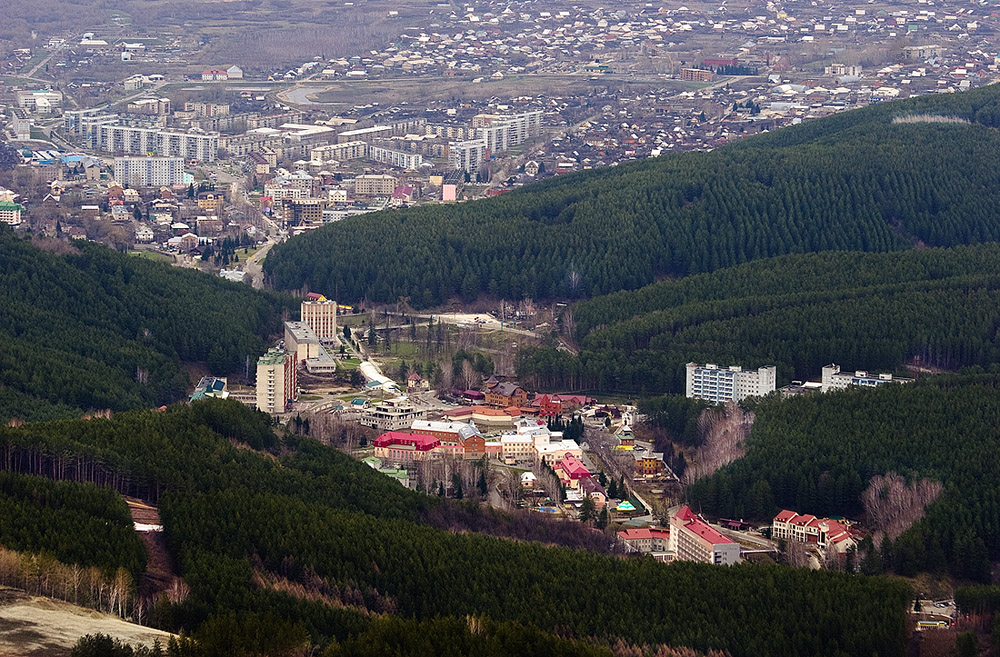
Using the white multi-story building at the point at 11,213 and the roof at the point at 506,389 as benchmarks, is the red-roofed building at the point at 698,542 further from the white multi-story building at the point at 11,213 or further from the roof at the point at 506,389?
the white multi-story building at the point at 11,213

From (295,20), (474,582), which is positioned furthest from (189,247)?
(295,20)

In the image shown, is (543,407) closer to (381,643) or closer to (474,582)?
(474,582)

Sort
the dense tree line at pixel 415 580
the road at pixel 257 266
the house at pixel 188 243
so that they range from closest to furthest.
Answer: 1. the dense tree line at pixel 415 580
2. the road at pixel 257 266
3. the house at pixel 188 243

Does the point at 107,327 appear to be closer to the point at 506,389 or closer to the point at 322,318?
the point at 322,318

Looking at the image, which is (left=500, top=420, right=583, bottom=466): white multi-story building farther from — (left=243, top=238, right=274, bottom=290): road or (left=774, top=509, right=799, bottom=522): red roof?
(left=243, top=238, right=274, bottom=290): road

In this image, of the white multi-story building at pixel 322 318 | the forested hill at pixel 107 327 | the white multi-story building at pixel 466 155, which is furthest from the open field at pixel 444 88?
the white multi-story building at pixel 322 318

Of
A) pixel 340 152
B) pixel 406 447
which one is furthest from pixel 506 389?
pixel 340 152
